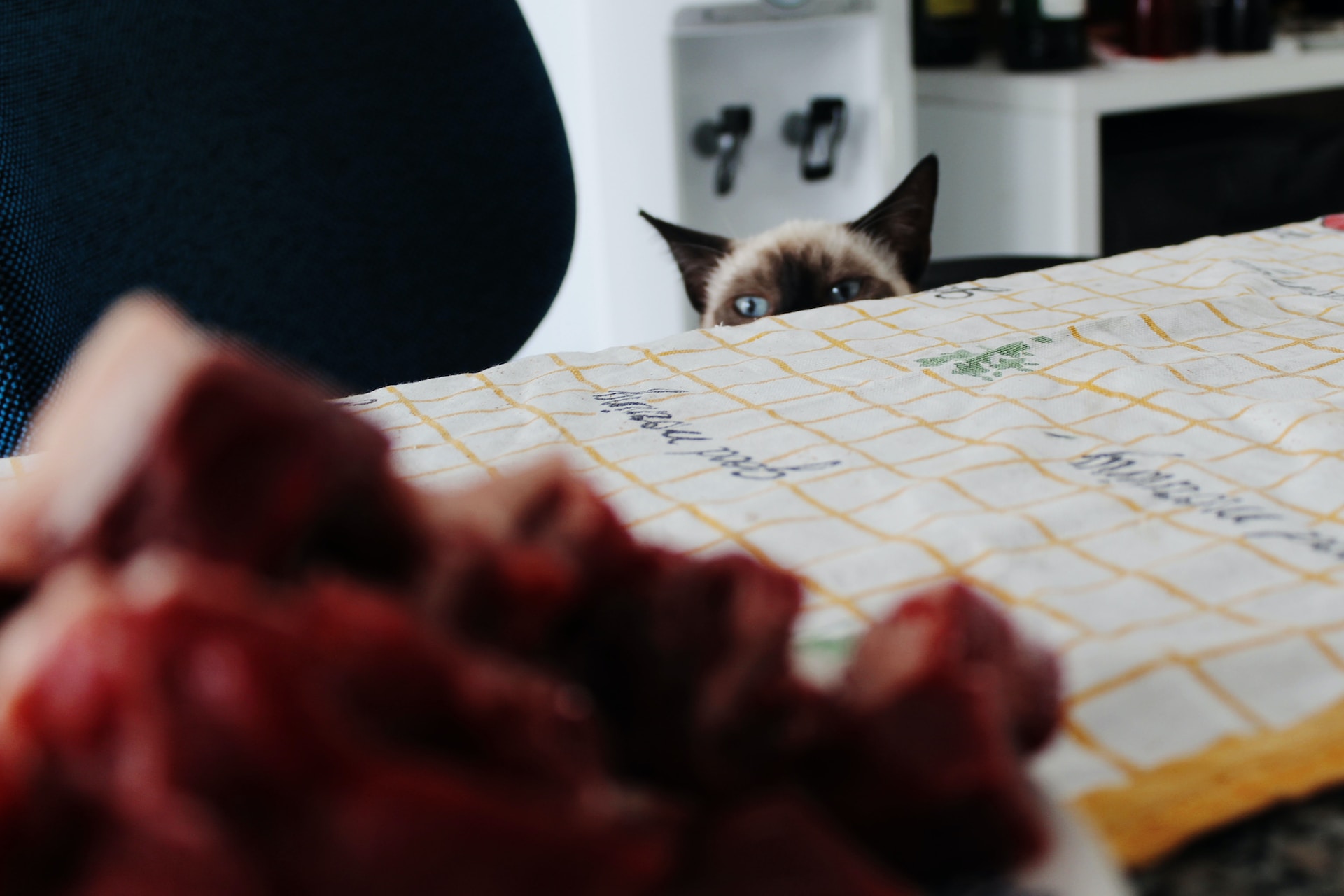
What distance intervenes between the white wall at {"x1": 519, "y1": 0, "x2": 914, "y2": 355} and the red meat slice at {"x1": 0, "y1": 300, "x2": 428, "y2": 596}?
1.66m

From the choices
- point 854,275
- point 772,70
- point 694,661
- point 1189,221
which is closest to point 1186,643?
point 694,661

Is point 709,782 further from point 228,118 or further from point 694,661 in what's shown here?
point 228,118

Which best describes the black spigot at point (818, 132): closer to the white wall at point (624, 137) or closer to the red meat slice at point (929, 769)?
the white wall at point (624, 137)

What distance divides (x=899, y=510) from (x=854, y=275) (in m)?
0.73

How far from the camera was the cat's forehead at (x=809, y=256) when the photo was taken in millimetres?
1202

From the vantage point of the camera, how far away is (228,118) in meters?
1.07

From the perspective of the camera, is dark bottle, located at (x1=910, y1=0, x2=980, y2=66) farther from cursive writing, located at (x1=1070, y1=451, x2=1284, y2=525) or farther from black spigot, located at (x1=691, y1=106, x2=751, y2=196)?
cursive writing, located at (x1=1070, y1=451, x2=1284, y2=525)

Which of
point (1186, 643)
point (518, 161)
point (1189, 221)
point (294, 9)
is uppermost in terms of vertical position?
point (294, 9)

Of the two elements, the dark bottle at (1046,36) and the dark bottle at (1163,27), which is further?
the dark bottle at (1163,27)

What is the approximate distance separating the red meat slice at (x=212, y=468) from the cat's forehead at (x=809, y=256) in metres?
0.98

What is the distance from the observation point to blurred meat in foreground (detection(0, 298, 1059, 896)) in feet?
0.60

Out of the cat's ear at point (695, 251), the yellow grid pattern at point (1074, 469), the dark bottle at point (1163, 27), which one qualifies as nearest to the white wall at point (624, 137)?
the dark bottle at point (1163, 27)

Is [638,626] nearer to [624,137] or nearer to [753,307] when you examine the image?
[753,307]

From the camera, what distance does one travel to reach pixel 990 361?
70 centimetres
